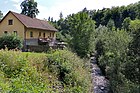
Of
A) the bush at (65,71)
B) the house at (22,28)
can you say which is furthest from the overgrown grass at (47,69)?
the house at (22,28)

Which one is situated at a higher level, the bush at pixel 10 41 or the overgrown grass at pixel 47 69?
the bush at pixel 10 41

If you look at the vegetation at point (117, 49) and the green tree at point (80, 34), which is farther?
the green tree at point (80, 34)

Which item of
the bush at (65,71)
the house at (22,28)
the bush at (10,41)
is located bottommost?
the bush at (65,71)

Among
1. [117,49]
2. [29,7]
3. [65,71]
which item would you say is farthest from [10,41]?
[29,7]

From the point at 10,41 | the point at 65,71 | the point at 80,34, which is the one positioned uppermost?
the point at 80,34

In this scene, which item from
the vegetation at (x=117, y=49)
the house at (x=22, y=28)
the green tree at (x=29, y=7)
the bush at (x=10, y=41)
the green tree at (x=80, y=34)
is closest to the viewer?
the vegetation at (x=117, y=49)

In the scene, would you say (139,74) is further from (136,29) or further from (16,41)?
(16,41)

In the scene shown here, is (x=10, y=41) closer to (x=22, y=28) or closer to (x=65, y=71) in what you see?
(x=22, y=28)

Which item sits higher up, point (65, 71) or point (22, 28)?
point (22, 28)

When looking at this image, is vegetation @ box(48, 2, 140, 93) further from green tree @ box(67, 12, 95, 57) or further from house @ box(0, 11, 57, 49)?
house @ box(0, 11, 57, 49)

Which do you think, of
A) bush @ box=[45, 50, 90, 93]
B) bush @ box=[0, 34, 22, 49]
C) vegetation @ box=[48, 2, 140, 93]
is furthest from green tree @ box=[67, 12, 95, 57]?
bush @ box=[45, 50, 90, 93]

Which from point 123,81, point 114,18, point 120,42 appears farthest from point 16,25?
point 114,18

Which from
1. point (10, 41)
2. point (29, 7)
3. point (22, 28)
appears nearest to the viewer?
point (10, 41)

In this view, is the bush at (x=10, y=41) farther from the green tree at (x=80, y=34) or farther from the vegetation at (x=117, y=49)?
the green tree at (x=80, y=34)
